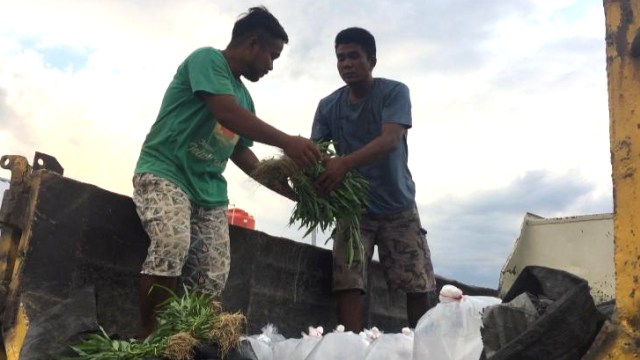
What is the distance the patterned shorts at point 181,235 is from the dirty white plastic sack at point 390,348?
2.64 feet

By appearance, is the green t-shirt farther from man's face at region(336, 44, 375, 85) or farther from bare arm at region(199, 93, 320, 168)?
man's face at region(336, 44, 375, 85)

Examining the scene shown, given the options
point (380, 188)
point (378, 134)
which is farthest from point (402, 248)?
point (378, 134)

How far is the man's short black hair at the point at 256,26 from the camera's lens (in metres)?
3.22

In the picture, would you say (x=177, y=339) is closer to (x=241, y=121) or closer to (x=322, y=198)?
(x=241, y=121)

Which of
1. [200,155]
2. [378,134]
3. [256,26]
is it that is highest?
[256,26]

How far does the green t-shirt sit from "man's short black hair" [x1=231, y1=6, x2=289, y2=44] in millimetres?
205

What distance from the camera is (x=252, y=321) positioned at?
11.9 ft

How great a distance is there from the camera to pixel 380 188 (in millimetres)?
4078

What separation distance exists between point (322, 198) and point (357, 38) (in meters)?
1.18

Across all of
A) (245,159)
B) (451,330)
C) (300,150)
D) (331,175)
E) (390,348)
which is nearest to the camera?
(451,330)

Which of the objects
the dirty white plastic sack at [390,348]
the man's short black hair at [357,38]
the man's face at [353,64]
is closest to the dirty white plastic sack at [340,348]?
the dirty white plastic sack at [390,348]

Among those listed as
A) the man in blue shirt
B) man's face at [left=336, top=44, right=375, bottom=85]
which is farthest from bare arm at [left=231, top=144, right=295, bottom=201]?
man's face at [left=336, top=44, right=375, bottom=85]

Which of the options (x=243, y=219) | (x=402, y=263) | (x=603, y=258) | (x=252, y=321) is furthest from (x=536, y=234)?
(x=252, y=321)

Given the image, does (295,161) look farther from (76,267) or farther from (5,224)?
(5,224)
